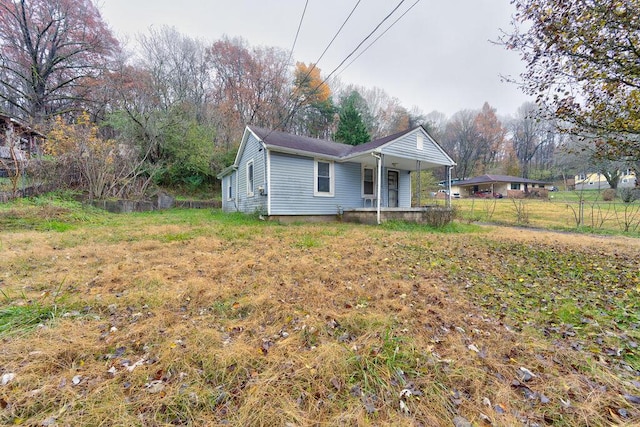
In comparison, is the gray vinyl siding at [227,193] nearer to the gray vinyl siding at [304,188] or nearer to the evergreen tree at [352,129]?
the gray vinyl siding at [304,188]

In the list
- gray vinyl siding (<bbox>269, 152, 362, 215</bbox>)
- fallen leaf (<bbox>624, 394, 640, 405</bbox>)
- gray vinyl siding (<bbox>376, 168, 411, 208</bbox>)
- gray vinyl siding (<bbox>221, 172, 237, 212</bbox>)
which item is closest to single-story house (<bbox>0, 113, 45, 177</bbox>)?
gray vinyl siding (<bbox>221, 172, 237, 212</bbox>)

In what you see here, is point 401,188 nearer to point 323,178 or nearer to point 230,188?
point 323,178

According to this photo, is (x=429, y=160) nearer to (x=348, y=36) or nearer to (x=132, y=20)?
(x=348, y=36)

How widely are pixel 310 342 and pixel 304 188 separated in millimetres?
7878

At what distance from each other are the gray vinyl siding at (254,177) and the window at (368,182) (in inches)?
178

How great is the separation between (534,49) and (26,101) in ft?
87.6

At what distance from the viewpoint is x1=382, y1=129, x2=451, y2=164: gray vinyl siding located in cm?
960

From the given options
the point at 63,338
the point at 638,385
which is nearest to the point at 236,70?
the point at 63,338

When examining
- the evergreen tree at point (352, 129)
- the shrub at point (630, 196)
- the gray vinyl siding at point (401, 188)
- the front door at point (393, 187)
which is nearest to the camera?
the gray vinyl siding at point (401, 188)

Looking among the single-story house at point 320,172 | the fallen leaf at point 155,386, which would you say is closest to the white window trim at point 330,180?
the single-story house at point 320,172

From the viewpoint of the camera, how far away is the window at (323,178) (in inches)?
390

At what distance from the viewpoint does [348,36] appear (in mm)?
5473

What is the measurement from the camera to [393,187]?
40.3 feet

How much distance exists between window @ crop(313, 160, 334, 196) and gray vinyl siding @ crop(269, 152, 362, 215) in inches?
7.0
